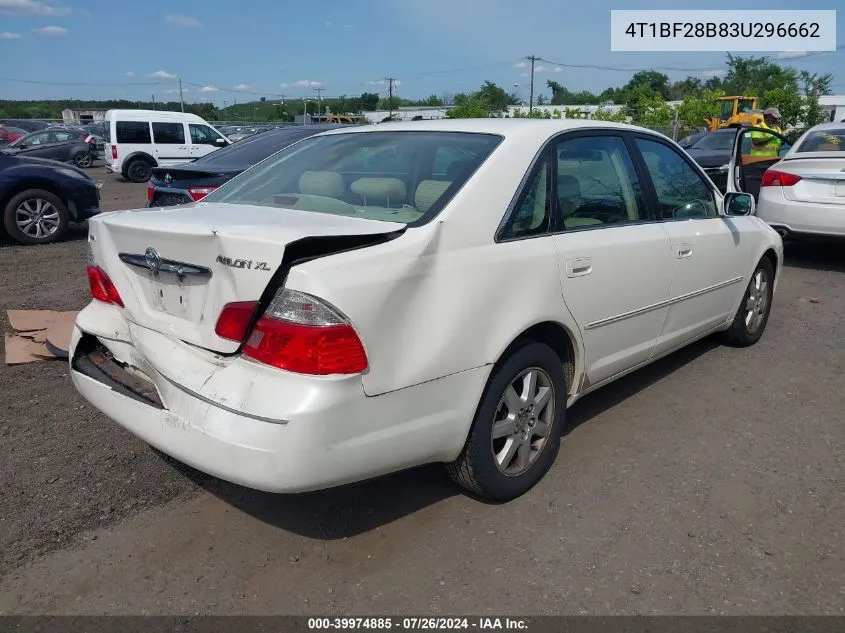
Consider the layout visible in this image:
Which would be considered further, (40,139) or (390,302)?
(40,139)

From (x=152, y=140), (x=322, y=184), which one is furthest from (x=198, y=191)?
(x=152, y=140)

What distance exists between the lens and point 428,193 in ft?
9.12

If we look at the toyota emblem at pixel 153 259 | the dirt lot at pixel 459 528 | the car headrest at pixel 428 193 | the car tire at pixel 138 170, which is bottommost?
the dirt lot at pixel 459 528

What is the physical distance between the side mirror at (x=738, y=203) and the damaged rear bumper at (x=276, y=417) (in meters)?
2.67

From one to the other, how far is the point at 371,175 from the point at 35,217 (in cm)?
784

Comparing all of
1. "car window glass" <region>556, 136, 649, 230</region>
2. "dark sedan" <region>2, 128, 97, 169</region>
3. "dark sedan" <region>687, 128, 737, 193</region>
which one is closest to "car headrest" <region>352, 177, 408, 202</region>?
"car window glass" <region>556, 136, 649, 230</region>

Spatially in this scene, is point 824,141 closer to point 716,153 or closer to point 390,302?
point 716,153

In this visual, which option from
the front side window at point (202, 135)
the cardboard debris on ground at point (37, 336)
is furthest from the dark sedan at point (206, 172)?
the front side window at point (202, 135)

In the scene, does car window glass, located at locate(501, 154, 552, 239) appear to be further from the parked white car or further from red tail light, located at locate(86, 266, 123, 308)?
the parked white car

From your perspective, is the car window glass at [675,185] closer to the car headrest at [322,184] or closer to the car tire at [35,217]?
the car headrest at [322,184]

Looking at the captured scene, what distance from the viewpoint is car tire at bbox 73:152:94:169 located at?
24855 millimetres

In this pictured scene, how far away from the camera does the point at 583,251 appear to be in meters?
3.12

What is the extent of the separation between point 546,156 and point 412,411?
55.4 inches

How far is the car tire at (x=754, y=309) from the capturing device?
4922 mm
